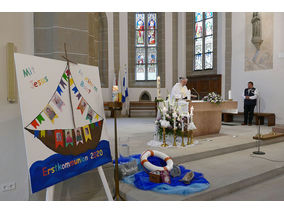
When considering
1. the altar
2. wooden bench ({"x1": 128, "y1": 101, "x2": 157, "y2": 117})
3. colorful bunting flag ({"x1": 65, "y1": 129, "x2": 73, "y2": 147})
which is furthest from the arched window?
colorful bunting flag ({"x1": 65, "y1": 129, "x2": 73, "y2": 147})

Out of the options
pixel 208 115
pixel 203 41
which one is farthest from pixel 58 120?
pixel 203 41

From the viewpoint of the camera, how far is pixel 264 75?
A: 9.45 m

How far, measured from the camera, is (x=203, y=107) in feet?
21.0

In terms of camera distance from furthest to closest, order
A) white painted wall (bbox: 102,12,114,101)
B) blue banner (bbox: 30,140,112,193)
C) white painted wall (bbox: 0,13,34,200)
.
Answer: white painted wall (bbox: 102,12,114,101) → white painted wall (bbox: 0,13,34,200) → blue banner (bbox: 30,140,112,193)

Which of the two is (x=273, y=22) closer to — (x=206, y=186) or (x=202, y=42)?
(x=202, y=42)

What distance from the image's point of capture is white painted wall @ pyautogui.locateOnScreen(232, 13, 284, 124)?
8.98 meters

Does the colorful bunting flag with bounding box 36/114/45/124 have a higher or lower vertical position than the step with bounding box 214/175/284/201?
higher

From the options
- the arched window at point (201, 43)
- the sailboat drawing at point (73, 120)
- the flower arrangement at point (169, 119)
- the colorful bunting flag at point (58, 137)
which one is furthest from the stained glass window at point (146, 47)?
the colorful bunting flag at point (58, 137)

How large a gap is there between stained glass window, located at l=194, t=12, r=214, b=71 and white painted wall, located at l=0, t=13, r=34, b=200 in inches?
380

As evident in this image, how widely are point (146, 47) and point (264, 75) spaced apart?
5.74 metres

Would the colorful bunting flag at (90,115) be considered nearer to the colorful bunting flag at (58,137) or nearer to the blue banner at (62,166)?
the blue banner at (62,166)

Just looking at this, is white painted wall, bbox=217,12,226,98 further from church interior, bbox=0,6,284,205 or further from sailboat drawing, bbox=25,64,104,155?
sailboat drawing, bbox=25,64,104,155

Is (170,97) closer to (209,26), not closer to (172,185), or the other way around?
(172,185)

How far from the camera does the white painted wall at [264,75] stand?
29.5 feet
